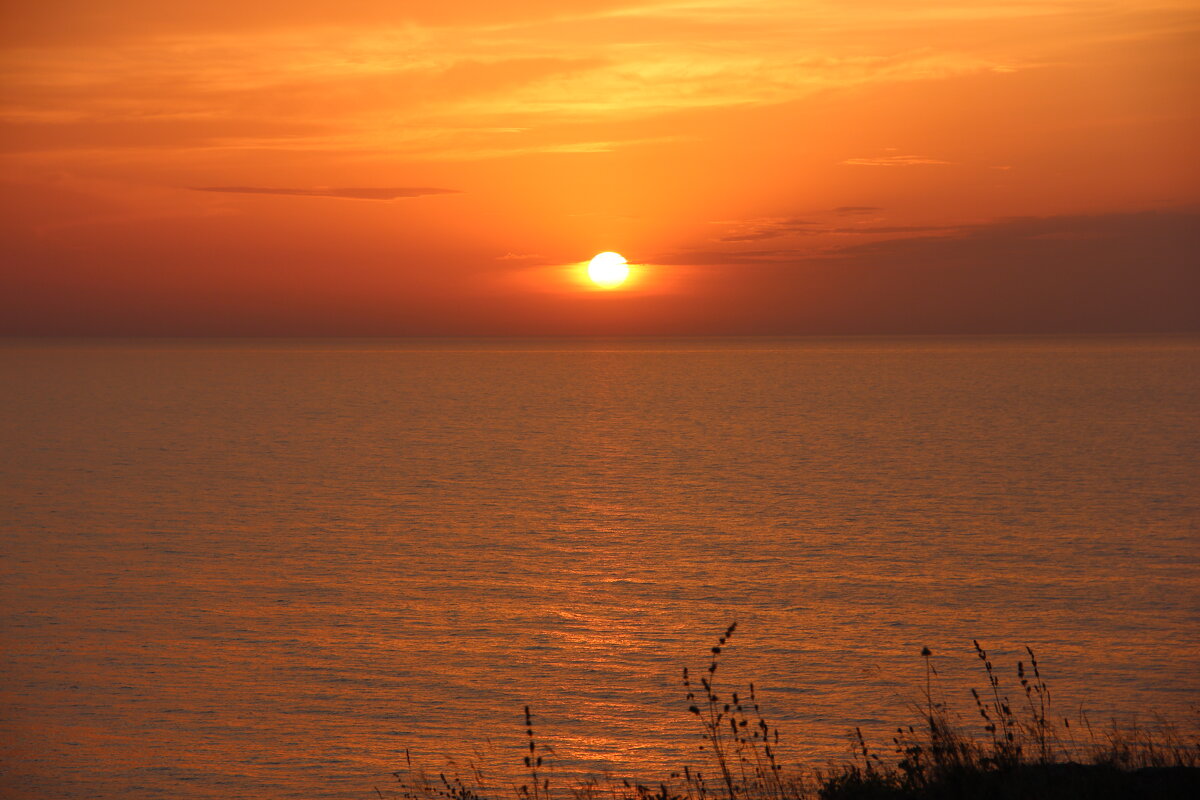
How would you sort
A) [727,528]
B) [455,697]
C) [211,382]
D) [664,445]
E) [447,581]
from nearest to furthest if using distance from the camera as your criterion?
1. [455,697]
2. [447,581]
3. [727,528]
4. [664,445]
5. [211,382]

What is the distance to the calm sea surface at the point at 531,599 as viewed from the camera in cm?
1905

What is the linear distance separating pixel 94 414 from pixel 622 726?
101248 millimetres

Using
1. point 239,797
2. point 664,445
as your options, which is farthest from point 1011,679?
point 664,445

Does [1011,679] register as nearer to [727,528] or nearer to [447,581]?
[447,581]

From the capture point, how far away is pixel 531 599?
28.2 metres

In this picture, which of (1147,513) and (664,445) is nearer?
(1147,513)

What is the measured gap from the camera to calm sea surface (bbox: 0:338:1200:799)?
1905 cm

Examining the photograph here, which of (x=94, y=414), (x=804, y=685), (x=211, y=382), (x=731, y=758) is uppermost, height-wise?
(x=211, y=382)

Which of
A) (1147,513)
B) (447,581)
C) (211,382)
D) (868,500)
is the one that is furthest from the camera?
(211,382)

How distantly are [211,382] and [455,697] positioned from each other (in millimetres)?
182617

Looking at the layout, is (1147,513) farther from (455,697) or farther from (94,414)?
(94,414)

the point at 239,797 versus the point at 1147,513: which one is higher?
the point at 1147,513

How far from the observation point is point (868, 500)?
4650cm

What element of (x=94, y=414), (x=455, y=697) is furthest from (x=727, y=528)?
(x=94, y=414)
